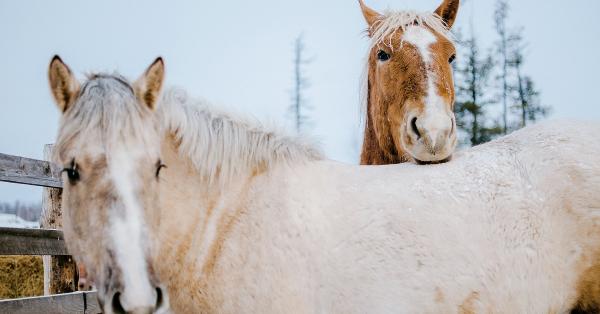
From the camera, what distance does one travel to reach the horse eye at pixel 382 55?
470 centimetres

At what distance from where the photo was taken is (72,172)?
2582 mm

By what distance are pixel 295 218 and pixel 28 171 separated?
2903 millimetres

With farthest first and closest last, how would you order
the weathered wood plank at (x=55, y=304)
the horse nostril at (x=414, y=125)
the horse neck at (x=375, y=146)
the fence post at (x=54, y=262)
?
the fence post at (x=54, y=262) < the horse neck at (x=375, y=146) < the weathered wood plank at (x=55, y=304) < the horse nostril at (x=414, y=125)

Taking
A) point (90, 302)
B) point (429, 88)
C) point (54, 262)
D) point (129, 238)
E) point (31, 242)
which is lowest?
point (90, 302)

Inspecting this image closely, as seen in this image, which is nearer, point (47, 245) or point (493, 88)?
point (47, 245)

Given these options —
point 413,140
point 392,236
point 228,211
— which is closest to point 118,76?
point 228,211

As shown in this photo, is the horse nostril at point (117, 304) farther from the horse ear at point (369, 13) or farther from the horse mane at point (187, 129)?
the horse ear at point (369, 13)

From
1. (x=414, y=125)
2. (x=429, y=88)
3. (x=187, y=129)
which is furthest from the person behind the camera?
(x=429, y=88)

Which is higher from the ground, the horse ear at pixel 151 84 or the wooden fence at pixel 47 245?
the horse ear at pixel 151 84

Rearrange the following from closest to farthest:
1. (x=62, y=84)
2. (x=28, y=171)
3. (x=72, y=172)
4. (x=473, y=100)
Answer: (x=72, y=172) → (x=62, y=84) → (x=28, y=171) → (x=473, y=100)

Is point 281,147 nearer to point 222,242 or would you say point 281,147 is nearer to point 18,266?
point 222,242

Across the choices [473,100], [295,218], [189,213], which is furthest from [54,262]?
[473,100]

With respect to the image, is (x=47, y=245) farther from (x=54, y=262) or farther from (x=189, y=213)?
(x=189, y=213)

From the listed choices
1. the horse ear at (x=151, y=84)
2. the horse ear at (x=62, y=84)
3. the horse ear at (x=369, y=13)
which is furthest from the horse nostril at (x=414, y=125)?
the horse ear at (x=62, y=84)
